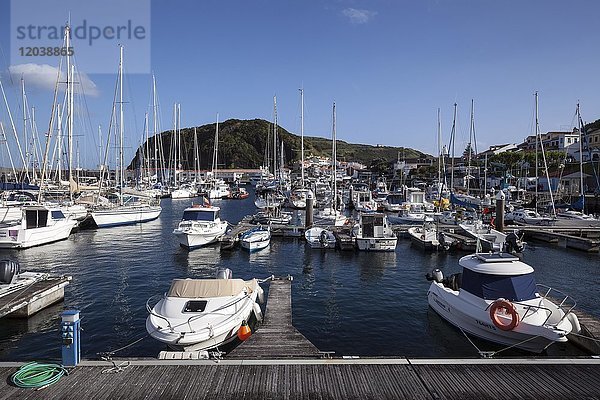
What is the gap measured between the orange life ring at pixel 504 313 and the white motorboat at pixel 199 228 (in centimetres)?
2423

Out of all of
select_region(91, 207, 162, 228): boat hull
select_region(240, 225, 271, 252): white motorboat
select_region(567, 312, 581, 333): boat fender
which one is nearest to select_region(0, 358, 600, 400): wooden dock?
select_region(567, 312, 581, 333): boat fender

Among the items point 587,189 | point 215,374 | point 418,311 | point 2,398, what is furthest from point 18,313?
point 587,189

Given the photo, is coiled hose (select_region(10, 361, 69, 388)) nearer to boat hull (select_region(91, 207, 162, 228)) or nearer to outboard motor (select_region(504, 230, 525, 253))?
outboard motor (select_region(504, 230, 525, 253))

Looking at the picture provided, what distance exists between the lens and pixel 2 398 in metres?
8.20

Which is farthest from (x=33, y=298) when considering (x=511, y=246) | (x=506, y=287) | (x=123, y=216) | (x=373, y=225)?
(x=123, y=216)

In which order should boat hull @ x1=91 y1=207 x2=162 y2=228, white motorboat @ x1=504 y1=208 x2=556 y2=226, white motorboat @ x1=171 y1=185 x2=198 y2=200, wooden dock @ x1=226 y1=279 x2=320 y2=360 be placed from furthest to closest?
white motorboat @ x1=171 y1=185 x2=198 y2=200
boat hull @ x1=91 y1=207 x2=162 y2=228
white motorboat @ x1=504 y1=208 x2=556 y2=226
wooden dock @ x1=226 y1=279 x2=320 y2=360

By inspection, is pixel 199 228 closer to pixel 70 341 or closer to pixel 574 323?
pixel 70 341

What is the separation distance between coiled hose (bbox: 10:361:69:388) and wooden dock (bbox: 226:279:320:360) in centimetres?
410

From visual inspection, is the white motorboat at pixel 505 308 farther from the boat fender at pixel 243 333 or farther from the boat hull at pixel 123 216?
the boat hull at pixel 123 216

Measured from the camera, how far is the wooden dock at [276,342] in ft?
38.2

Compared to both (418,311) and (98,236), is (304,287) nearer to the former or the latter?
(418,311)

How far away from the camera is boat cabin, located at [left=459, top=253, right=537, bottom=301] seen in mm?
14367

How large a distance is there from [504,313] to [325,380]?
8054 mm

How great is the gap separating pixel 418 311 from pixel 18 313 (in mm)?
17371
